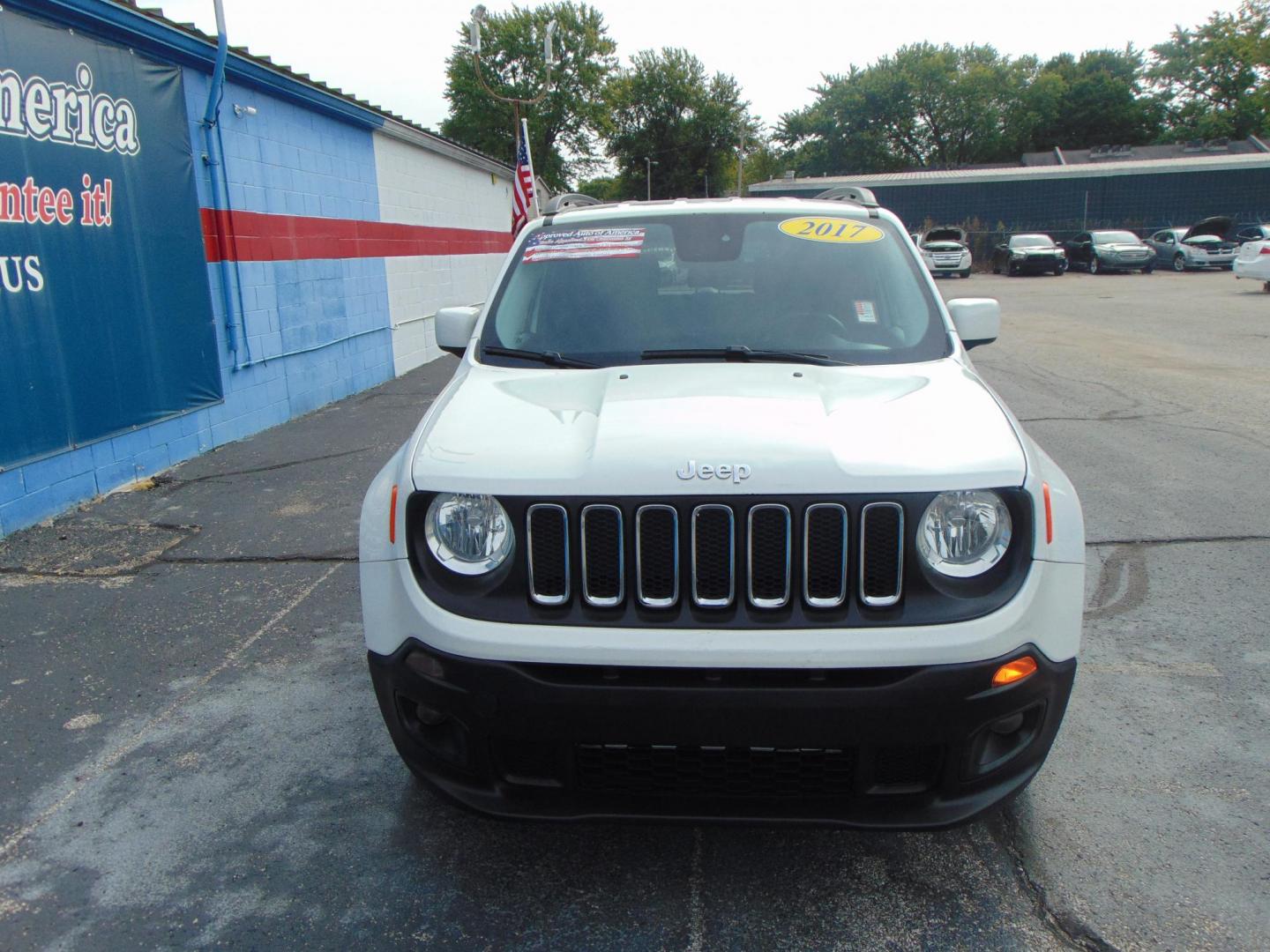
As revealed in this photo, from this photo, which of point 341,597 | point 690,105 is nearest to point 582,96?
point 690,105

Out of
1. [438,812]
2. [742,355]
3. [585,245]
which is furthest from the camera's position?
[585,245]

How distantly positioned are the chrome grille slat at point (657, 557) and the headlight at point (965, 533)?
0.60m

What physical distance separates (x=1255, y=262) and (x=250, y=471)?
23.4 meters

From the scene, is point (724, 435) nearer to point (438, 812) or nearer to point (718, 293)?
point (718, 293)

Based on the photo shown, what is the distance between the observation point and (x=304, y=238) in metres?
10.3

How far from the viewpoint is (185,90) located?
8094 mm

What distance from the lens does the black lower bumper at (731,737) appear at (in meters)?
2.26

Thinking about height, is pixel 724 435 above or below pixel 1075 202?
below

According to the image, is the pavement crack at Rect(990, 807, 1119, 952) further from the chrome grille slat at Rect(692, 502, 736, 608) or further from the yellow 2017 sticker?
the yellow 2017 sticker

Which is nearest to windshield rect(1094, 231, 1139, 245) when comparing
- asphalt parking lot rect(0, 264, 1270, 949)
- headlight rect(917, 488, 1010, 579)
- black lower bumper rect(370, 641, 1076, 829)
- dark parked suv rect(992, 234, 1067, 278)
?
dark parked suv rect(992, 234, 1067, 278)

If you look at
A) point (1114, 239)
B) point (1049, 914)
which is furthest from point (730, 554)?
point (1114, 239)

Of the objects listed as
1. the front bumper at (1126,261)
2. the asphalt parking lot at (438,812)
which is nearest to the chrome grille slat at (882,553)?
the asphalt parking lot at (438,812)

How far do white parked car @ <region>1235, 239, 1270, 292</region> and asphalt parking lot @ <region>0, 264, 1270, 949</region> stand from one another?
66.0 feet

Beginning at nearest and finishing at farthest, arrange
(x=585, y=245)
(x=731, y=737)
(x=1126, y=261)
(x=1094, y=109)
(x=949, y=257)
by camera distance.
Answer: (x=731, y=737), (x=585, y=245), (x=1126, y=261), (x=949, y=257), (x=1094, y=109)
